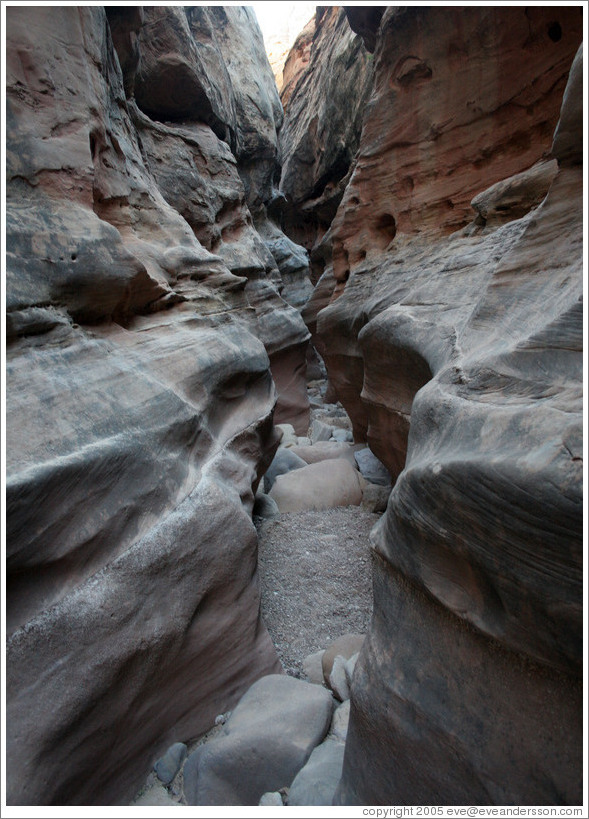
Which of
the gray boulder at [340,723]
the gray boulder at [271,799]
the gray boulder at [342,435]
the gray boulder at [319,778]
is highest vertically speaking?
the gray boulder at [342,435]

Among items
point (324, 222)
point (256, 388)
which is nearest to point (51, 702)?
point (256, 388)

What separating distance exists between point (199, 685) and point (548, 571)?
2045 millimetres

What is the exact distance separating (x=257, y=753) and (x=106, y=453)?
1606 millimetres

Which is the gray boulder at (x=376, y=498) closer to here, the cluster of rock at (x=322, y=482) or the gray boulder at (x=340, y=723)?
the cluster of rock at (x=322, y=482)

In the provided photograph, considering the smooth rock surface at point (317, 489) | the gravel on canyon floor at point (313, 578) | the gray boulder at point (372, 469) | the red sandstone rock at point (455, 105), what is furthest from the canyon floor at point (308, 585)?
the red sandstone rock at point (455, 105)

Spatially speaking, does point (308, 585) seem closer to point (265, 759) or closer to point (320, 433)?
point (265, 759)

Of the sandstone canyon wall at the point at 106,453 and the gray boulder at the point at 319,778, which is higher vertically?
the sandstone canyon wall at the point at 106,453

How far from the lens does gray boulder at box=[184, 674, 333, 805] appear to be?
208 cm

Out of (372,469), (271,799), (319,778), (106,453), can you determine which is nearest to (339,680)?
(319,778)

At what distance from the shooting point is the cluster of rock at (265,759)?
2.05 meters

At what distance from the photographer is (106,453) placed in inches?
91.0

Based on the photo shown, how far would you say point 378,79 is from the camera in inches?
214

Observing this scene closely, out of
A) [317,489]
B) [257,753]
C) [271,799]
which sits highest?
[317,489]

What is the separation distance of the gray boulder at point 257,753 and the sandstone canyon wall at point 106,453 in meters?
0.28
